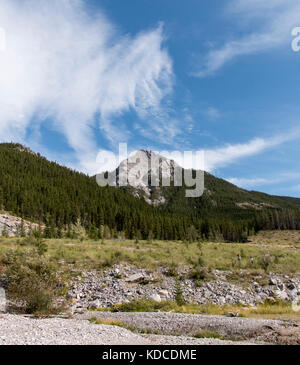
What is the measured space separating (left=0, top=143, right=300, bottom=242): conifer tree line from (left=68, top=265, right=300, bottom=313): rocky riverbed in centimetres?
4651

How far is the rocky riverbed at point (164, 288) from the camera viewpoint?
1673cm

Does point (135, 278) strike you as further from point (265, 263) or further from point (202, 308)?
point (265, 263)

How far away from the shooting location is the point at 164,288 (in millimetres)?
18266

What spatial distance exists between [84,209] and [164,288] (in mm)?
83351

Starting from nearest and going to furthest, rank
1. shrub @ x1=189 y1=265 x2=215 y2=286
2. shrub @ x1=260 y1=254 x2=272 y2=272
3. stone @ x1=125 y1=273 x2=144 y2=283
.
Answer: stone @ x1=125 y1=273 x2=144 y2=283 → shrub @ x1=189 y1=265 x2=215 y2=286 → shrub @ x1=260 y1=254 x2=272 y2=272

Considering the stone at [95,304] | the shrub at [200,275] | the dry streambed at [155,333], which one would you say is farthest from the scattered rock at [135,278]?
the dry streambed at [155,333]

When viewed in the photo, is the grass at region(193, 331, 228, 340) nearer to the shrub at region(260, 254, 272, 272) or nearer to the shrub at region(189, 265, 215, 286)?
the shrub at region(189, 265, 215, 286)

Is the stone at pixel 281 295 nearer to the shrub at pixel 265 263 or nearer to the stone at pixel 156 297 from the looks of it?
the shrub at pixel 265 263

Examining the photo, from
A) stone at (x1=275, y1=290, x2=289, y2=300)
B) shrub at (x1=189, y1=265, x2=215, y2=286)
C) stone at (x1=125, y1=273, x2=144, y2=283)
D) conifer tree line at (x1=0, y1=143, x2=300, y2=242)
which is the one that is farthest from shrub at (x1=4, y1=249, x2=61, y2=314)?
conifer tree line at (x1=0, y1=143, x2=300, y2=242)

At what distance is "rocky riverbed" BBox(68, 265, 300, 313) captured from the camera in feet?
54.9
